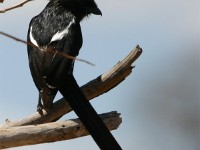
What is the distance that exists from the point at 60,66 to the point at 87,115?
457mm

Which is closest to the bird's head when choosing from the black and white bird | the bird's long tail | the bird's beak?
the bird's beak

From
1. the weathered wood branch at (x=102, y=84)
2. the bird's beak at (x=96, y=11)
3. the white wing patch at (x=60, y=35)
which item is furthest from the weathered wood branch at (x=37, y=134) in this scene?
the bird's beak at (x=96, y=11)

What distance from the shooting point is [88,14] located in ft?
17.3

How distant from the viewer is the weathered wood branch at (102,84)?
3967 mm

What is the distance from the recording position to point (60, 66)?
4.12m

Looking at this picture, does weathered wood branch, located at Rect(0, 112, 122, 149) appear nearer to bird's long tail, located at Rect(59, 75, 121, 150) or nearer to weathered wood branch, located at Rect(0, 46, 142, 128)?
bird's long tail, located at Rect(59, 75, 121, 150)

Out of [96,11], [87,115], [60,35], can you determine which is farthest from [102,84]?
[96,11]

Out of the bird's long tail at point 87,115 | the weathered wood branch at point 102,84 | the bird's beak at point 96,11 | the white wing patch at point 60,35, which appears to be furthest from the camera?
the bird's beak at point 96,11

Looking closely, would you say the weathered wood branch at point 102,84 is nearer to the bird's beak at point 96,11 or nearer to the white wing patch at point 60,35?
the white wing patch at point 60,35

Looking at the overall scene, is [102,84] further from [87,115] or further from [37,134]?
[37,134]

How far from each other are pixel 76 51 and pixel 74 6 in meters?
0.87

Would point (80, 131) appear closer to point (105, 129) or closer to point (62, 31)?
point (105, 129)

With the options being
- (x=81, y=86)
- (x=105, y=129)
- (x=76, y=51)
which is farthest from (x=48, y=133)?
(x=76, y=51)

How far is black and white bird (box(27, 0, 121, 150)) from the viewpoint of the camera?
3.84 metres
